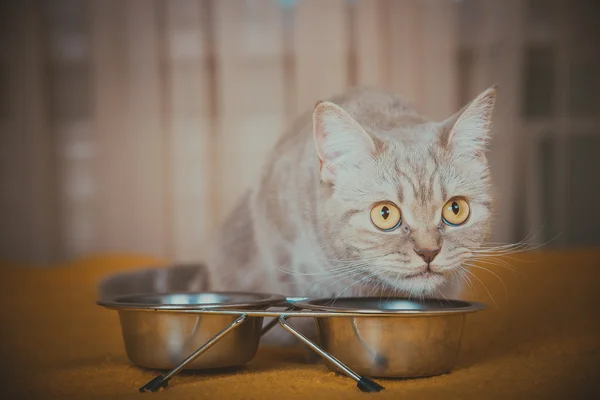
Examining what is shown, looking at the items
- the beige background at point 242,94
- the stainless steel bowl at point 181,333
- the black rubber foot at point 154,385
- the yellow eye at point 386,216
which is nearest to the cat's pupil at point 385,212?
the yellow eye at point 386,216

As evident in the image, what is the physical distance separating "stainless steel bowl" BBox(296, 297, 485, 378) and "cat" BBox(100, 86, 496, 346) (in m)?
0.10

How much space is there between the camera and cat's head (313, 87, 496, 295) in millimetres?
1367

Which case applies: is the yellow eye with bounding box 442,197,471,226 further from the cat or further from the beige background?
the beige background

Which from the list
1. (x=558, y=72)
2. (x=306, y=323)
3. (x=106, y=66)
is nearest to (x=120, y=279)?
(x=306, y=323)

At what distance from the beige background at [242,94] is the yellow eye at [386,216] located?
229 centimetres

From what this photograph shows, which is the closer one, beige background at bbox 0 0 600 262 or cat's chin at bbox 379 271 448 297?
cat's chin at bbox 379 271 448 297

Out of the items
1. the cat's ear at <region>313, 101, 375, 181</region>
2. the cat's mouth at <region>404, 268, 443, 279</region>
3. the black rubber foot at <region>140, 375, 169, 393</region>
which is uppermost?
the cat's ear at <region>313, 101, 375, 181</region>

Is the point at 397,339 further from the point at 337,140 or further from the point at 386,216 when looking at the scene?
the point at 337,140

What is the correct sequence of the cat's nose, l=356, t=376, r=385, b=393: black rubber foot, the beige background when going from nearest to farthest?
1. l=356, t=376, r=385, b=393: black rubber foot
2. the cat's nose
3. the beige background

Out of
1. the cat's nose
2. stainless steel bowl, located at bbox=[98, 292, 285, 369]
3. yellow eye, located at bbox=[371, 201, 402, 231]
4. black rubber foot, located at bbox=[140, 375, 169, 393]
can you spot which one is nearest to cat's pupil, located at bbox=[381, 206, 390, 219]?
yellow eye, located at bbox=[371, 201, 402, 231]

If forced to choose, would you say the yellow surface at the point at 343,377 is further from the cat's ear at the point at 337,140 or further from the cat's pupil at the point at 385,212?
the cat's ear at the point at 337,140

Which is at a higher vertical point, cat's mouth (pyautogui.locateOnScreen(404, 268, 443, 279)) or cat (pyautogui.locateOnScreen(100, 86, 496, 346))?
cat (pyautogui.locateOnScreen(100, 86, 496, 346))

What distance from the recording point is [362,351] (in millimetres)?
1312

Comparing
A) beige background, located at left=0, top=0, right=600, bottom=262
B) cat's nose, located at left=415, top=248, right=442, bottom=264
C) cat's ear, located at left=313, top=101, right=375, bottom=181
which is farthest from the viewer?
beige background, located at left=0, top=0, right=600, bottom=262
